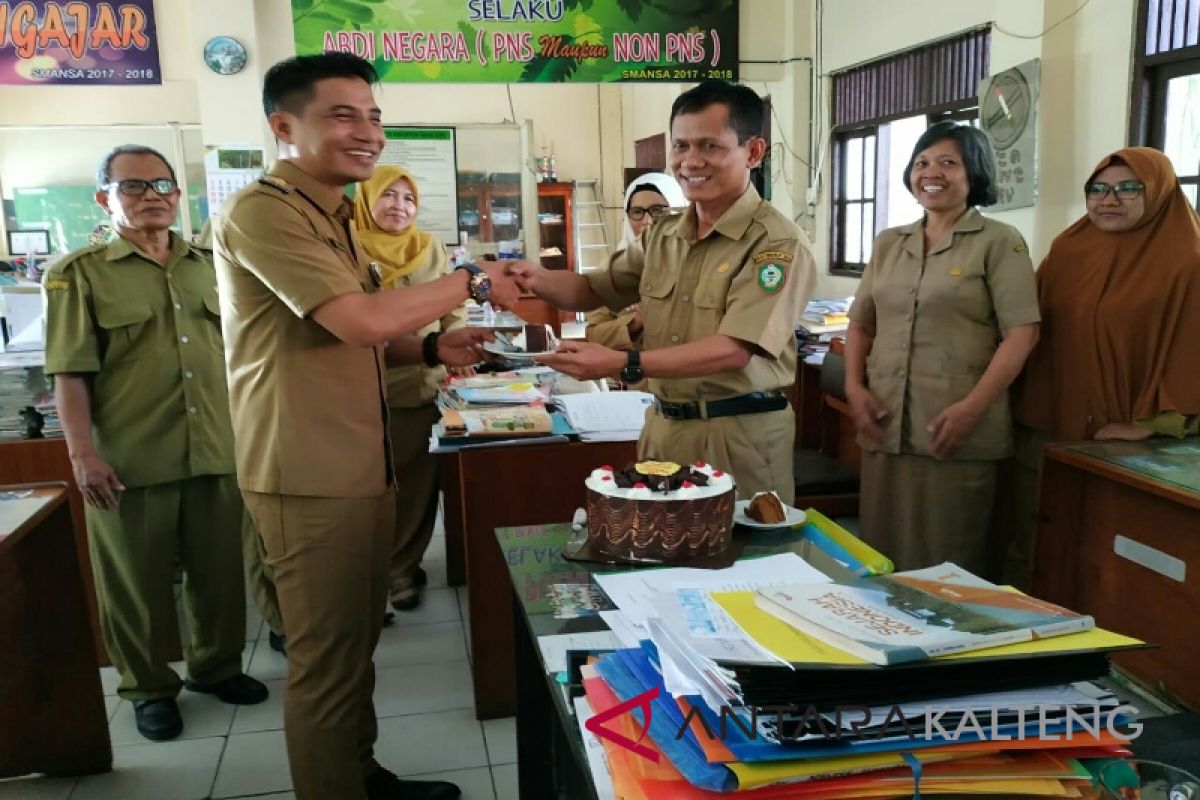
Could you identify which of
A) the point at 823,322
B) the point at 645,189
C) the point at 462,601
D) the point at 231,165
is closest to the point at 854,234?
the point at 823,322

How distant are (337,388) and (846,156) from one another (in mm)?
4624

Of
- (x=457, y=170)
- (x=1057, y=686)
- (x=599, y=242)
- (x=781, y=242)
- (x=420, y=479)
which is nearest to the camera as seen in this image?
(x=1057, y=686)

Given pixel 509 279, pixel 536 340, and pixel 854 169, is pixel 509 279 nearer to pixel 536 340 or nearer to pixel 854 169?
pixel 536 340

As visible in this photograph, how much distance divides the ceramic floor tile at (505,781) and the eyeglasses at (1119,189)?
7.34 feet

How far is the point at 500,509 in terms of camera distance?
2496 millimetres

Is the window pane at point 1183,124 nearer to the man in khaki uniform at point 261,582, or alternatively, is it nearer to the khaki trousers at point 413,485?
the khaki trousers at point 413,485

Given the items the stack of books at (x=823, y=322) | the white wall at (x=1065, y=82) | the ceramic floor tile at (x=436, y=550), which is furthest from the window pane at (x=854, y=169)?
the ceramic floor tile at (x=436, y=550)

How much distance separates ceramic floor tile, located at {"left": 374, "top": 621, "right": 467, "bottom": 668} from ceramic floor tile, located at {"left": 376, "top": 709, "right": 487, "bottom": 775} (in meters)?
0.37

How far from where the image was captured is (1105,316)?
248 centimetres

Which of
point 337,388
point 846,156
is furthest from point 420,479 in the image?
point 846,156

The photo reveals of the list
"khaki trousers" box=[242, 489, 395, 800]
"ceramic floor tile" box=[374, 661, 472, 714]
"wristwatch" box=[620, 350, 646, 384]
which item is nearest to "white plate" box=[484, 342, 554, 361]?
"wristwatch" box=[620, 350, 646, 384]

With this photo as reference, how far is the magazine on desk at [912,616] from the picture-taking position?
768 mm

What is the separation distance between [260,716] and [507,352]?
4.52ft

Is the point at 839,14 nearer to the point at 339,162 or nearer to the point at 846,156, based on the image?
the point at 846,156
